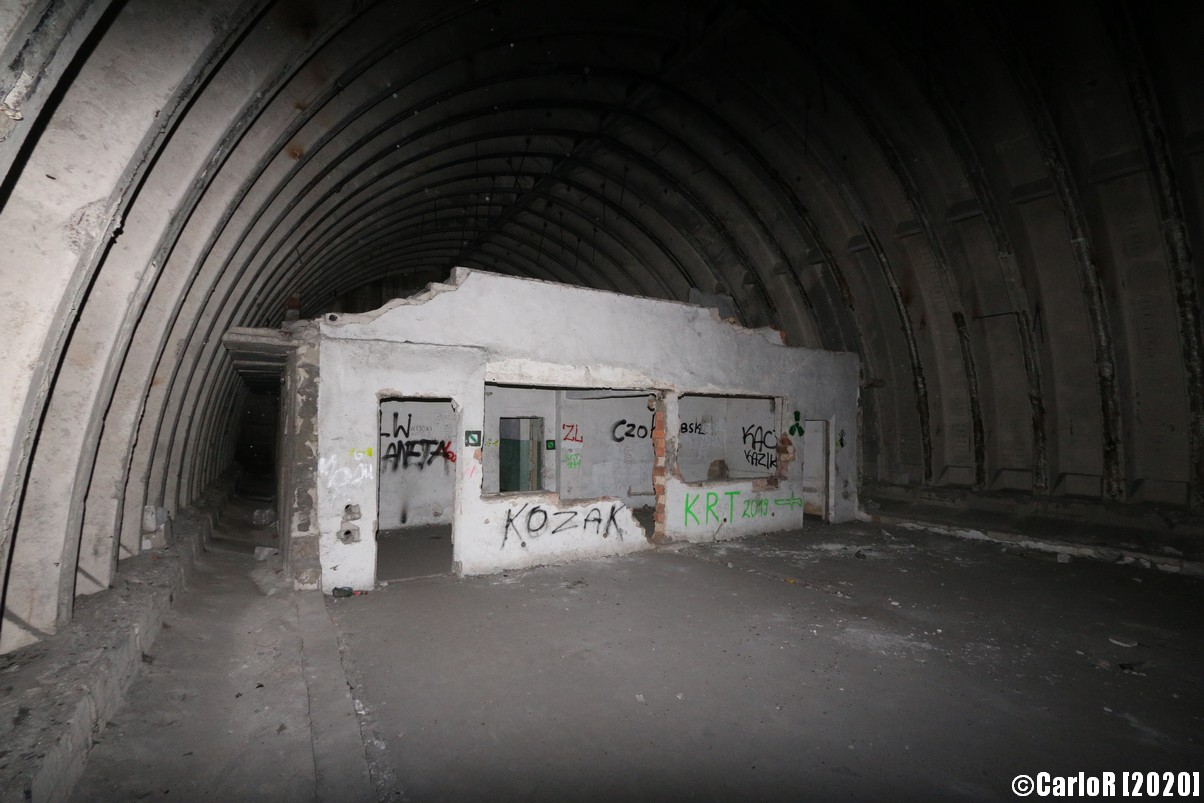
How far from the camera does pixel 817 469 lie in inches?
444

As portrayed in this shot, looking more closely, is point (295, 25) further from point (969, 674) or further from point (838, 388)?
point (838, 388)

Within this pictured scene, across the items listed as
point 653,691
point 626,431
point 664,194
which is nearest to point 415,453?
point 626,431

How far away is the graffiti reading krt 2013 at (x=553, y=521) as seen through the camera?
7.11m

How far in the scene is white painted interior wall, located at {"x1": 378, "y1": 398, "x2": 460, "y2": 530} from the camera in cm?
1002

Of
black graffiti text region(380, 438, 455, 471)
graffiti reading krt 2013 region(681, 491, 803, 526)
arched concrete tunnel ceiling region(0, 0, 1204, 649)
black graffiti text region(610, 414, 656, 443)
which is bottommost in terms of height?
graffiti reading krt 2013 region(681, 491, 803, 526)

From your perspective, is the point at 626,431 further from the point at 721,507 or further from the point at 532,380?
the point at 532,380

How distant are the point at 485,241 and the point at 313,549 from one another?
520 inches

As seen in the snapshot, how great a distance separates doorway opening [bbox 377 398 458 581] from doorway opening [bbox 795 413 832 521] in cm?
706

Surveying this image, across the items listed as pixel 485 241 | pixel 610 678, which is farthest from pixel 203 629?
pixel 485 241

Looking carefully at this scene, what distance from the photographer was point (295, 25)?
4141 mm

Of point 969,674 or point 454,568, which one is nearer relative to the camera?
point 969,674

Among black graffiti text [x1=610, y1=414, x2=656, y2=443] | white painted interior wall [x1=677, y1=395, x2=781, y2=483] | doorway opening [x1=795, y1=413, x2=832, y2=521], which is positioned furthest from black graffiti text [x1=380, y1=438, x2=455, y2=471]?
doorway opening [x1=795, y1=413, x2=832, y2=521]

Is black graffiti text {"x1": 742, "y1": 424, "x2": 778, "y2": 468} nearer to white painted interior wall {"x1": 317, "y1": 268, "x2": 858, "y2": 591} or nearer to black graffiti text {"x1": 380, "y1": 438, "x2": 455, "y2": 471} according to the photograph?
white painted interior wall {"x1": 317, "y1": 268, "x2": 858, "y2": 591}

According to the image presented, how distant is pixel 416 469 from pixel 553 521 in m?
4.09
